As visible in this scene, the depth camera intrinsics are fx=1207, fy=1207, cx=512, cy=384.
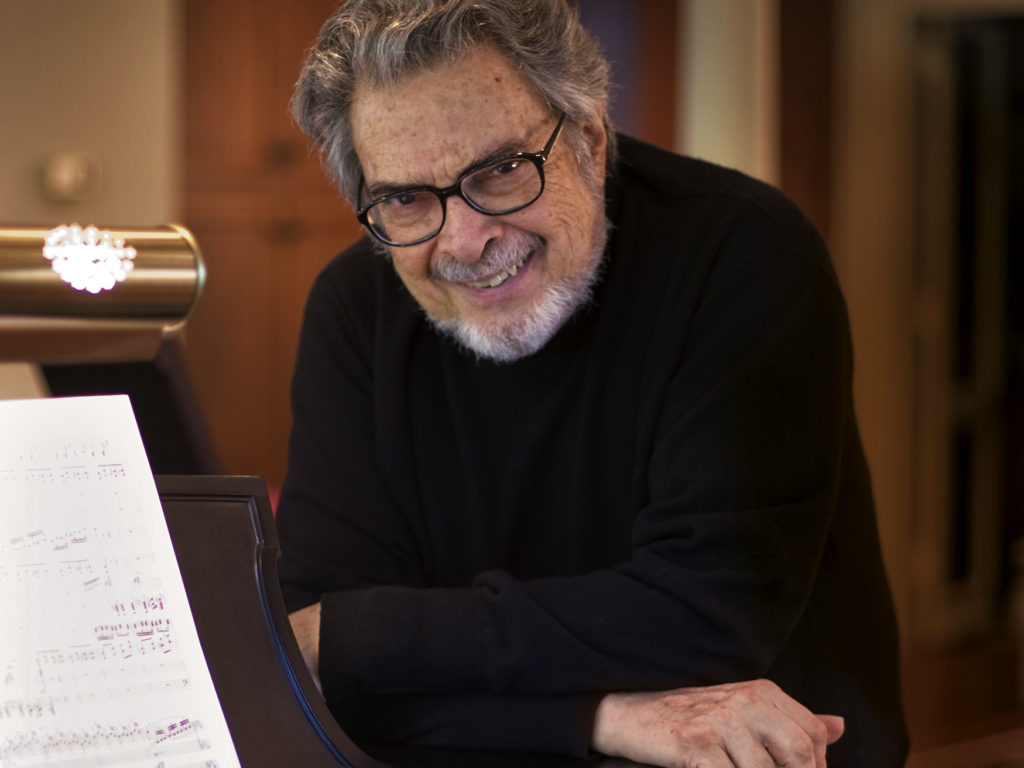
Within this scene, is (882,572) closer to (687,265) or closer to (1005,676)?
(687,265)

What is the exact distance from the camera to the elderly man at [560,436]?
3.19 feet

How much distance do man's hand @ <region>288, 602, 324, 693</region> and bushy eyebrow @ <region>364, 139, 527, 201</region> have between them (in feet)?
1.26

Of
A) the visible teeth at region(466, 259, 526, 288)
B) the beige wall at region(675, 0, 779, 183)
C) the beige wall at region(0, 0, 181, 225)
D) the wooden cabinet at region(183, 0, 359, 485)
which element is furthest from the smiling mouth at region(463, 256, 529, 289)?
the wooden cabinet at region(183, 0, 359, 485)

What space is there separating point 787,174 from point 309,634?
283cm

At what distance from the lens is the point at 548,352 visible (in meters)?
1.22

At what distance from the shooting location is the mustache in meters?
1.13

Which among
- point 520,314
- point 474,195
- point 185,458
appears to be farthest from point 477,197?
point 185,458

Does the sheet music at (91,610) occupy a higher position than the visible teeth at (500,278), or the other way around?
the visible teeth at (500,278)

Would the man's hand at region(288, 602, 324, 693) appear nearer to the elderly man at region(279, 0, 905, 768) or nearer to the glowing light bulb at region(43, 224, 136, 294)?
the elderly man at region(279, 0, 905, 768)

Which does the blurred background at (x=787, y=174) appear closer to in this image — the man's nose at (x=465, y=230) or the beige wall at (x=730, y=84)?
the beige wall at (x=730, y=84)

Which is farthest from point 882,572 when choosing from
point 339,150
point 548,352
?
point 339,150

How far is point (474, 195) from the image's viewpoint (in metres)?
1.10

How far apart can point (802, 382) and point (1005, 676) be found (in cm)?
301

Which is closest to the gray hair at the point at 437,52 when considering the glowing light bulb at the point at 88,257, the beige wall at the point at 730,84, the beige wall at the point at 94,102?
the glowing light bulb at the point at 88,257
